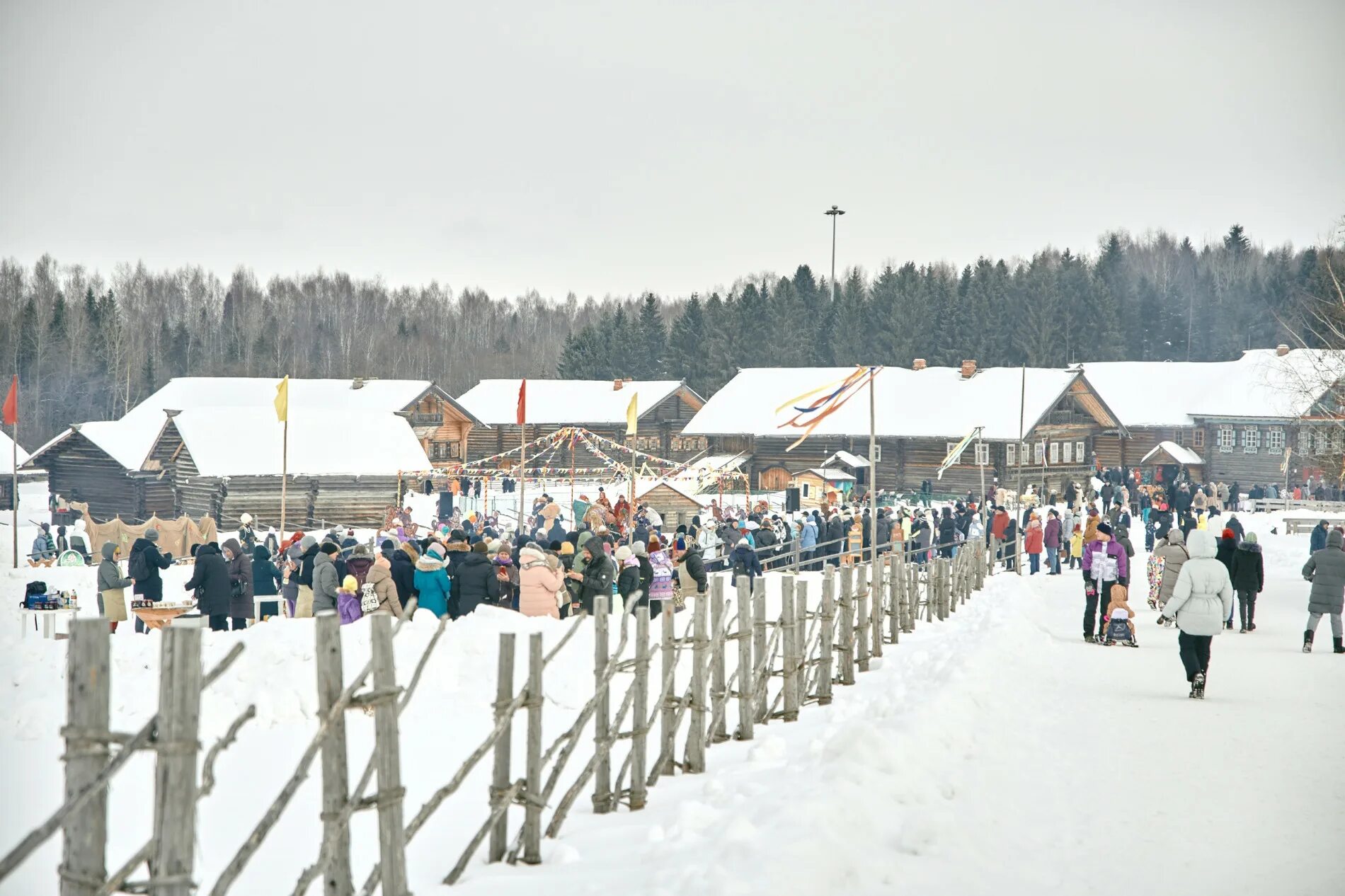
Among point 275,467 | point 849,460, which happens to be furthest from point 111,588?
point 849,460

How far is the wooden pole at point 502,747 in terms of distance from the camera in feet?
21.4

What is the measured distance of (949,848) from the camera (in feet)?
21.8

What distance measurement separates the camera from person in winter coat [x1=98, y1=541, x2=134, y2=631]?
15484 mm

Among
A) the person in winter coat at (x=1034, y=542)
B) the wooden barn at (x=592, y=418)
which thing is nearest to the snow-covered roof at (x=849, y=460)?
the wooden barn at (x=592, y=418)

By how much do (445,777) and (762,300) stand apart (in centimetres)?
7994

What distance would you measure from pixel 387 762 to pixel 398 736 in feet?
0.58

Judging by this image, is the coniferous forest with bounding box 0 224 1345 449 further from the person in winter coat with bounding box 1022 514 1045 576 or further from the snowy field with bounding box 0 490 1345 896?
the snowy field with bounding box 0 490 1345 896

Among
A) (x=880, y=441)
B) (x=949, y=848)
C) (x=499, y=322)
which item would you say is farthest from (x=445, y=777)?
(x=499, y=322)

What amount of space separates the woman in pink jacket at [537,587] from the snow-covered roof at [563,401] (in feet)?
157

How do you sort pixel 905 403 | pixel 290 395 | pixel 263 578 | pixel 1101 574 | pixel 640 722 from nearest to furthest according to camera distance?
pixel 640 722 < pixel 1101 574 < pixel 263 578 < pixel 905 403 < pixel 290 395

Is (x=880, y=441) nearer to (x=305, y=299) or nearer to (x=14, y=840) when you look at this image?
(x=14, y=840)

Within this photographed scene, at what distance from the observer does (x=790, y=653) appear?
36.5 feet

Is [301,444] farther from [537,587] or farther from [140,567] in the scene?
[537,587]

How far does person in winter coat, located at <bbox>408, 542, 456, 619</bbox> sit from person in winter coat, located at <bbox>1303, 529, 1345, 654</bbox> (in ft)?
31.6
